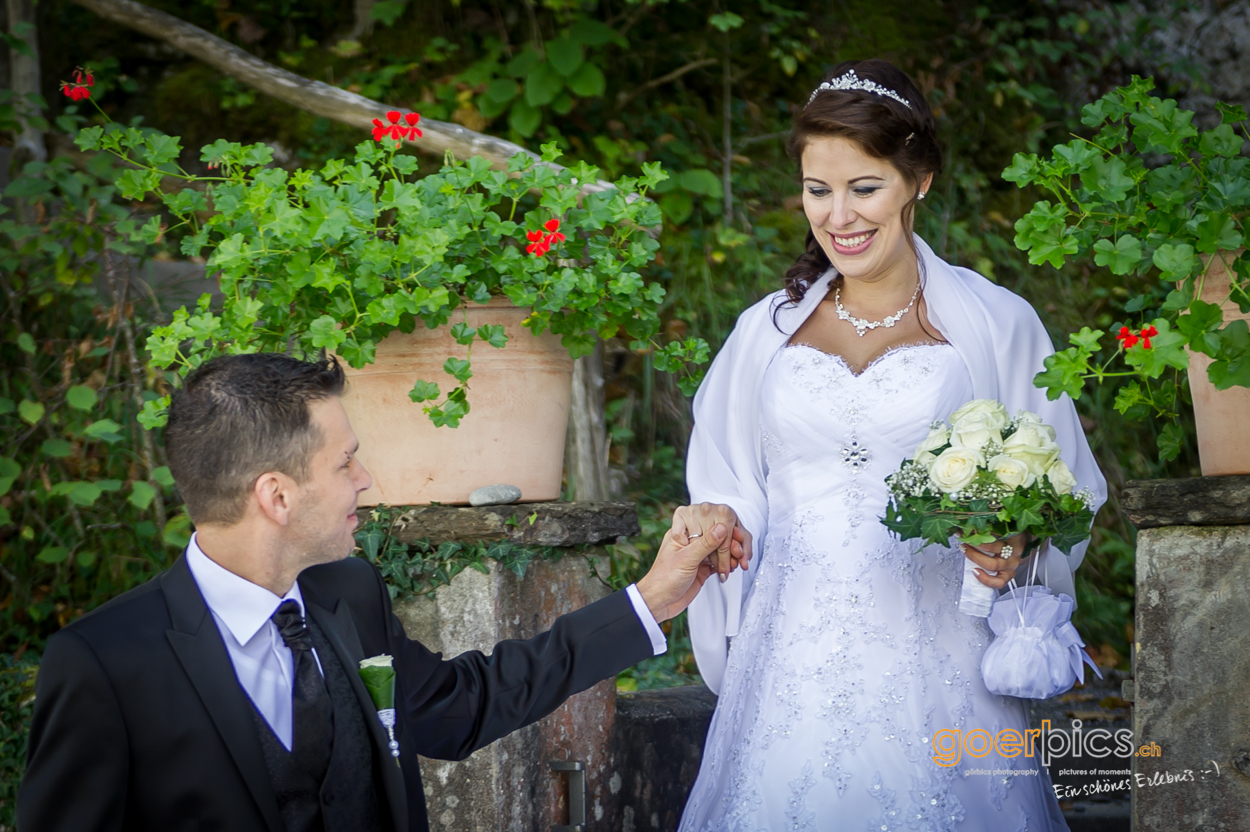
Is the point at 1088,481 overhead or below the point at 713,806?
overhead

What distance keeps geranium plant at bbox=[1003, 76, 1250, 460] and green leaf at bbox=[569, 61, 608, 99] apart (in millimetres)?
2983

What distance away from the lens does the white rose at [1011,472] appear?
2.08 meters

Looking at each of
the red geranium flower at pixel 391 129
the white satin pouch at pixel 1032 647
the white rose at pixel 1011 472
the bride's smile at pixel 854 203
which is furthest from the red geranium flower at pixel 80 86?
the white satin pouch at pixel 1032 647

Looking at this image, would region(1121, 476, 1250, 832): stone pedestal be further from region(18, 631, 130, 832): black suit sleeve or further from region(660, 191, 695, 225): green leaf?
region(660, 191, 695, 225): green leaf

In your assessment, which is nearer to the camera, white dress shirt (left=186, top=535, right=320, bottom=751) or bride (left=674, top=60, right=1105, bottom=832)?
white dress shirt (left=186, top=535, right=320, bottom=751)

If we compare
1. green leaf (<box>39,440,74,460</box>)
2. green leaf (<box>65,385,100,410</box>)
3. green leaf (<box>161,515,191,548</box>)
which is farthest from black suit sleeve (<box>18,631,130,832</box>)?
green leaf (<box>39,440,74,460</box>)

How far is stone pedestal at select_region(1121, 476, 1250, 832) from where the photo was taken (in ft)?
6.91

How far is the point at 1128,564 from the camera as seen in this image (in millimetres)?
4941

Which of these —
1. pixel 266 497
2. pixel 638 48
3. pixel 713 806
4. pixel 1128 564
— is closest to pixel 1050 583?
pixel 713 806

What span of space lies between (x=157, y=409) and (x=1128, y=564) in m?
4.07

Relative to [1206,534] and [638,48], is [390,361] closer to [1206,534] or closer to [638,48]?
[1206,534]

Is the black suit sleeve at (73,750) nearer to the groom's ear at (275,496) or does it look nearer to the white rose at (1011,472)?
the groom's ear at (275,496)

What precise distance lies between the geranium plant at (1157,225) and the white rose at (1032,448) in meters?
0.09

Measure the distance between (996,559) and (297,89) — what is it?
141 inches
